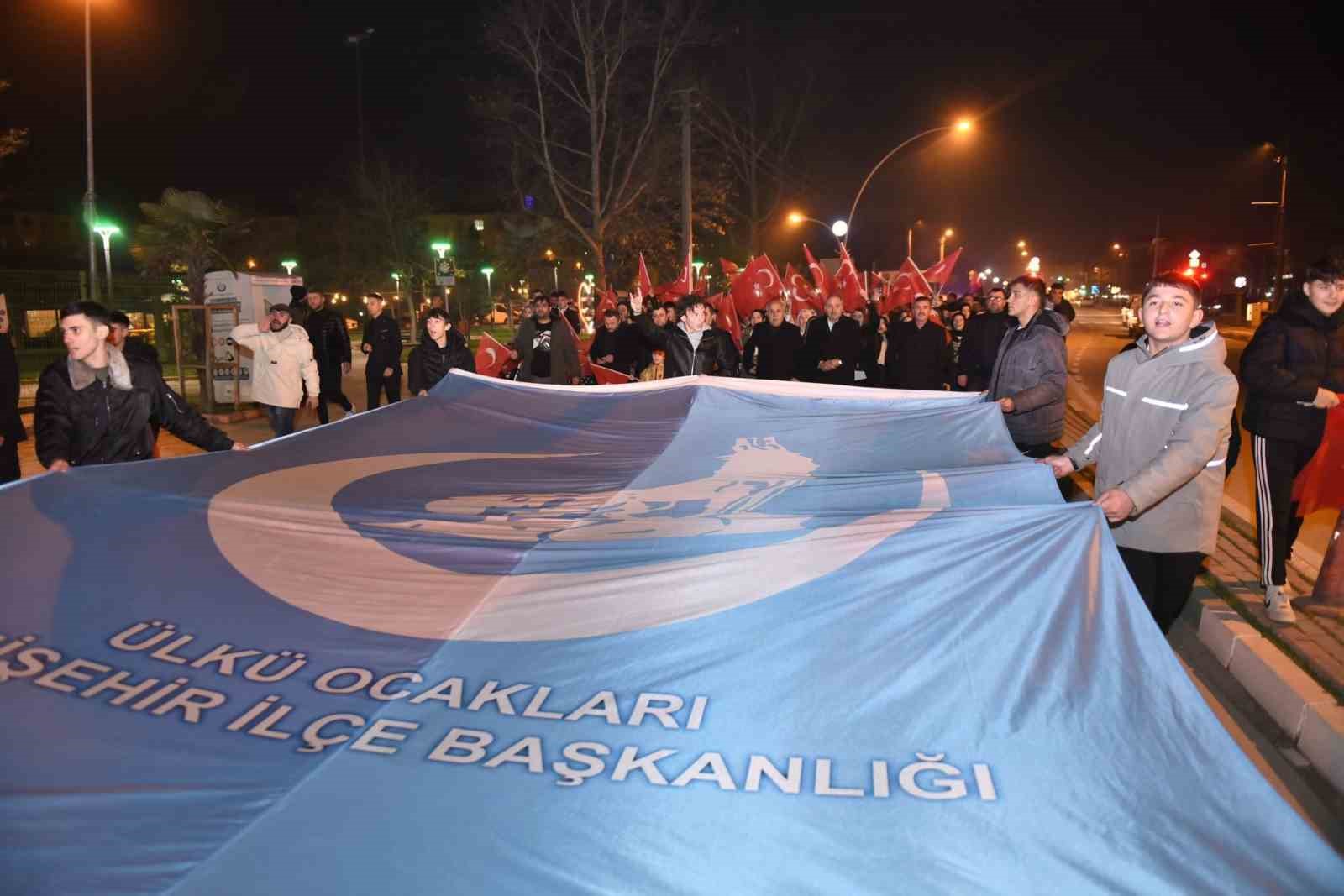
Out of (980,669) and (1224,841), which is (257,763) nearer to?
(980,669)

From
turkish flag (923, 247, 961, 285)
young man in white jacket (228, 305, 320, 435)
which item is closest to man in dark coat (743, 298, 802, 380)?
young man in white jacket (228, 305, 320, 435)

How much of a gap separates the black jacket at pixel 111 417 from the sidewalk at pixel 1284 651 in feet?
18.2

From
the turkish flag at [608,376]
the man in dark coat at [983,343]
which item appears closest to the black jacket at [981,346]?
the man in dark coat at [983,343]

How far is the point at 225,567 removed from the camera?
383 cm

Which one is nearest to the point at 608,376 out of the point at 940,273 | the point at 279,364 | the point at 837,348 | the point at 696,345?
the point at 837,348

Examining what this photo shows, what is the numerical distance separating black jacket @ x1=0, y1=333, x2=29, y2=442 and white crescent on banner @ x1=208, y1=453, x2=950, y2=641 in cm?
360

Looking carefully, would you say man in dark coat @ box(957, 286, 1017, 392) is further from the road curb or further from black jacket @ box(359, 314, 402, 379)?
black jacket @ box(359, 314, 402, 379)

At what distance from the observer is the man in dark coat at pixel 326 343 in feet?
40.1

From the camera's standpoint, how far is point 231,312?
17.8m

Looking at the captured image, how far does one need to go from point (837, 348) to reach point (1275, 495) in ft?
21.1

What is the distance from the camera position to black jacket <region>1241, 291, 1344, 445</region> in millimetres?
5512

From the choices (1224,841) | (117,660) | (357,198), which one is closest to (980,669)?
(1224,841)

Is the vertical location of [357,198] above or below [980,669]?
above

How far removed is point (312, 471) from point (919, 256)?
59895mm
